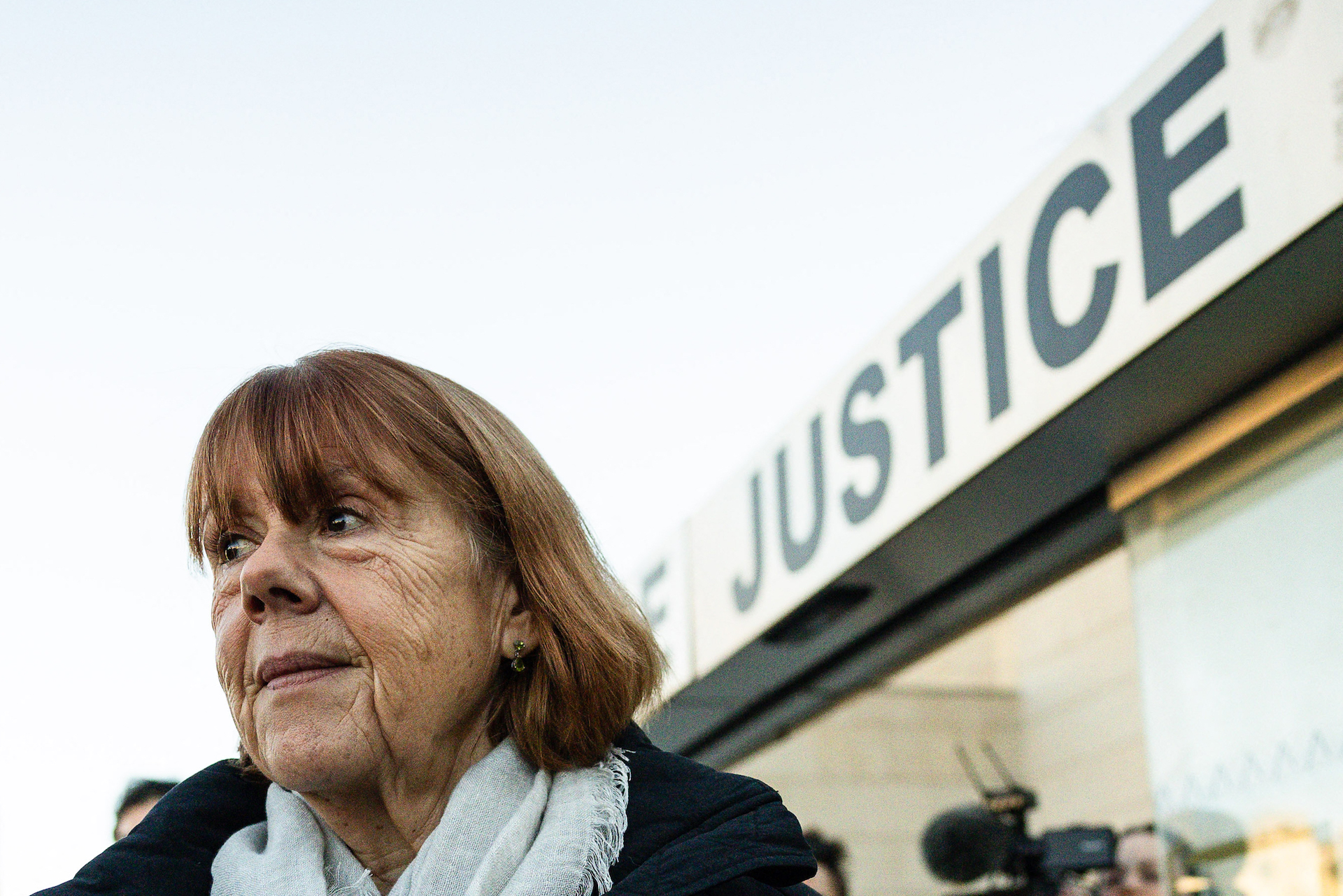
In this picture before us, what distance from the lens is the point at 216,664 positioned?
1.87 m

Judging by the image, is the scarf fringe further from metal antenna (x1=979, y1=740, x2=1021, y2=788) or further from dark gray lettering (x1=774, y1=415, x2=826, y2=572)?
metal antenna (x1=979, y1=740, x2=1021, y2=788)

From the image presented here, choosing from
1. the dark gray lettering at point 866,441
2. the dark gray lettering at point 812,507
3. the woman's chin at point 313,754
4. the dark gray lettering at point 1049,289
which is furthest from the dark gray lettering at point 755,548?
the woman's chin at point 313,754

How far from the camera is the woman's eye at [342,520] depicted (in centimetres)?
183

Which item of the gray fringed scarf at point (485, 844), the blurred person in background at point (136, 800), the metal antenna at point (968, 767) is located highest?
the metal antenna at point (968, 767)

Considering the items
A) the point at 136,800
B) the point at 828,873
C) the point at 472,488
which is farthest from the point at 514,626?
the point at 828,873

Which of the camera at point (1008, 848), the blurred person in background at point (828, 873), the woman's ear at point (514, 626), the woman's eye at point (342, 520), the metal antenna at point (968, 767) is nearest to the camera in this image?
the woman's eye at point (342, 520)

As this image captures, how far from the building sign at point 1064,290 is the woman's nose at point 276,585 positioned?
2.42 meters

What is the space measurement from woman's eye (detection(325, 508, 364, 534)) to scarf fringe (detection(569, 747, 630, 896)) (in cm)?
45

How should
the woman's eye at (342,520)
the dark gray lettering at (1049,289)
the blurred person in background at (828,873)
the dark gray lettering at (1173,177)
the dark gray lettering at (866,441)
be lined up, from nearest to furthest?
the woman's eye at (342,520) → the dark gray lettering at (1173,177) → the dark gray lettering at (1049,289) → the blurred person in background at (828,873) → the dark gray lettering at (866,441)

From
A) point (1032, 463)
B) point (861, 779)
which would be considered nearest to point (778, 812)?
point (1032, 463)

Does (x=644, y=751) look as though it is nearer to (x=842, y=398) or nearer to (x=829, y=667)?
(x=842, y=398)

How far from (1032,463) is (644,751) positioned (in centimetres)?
296

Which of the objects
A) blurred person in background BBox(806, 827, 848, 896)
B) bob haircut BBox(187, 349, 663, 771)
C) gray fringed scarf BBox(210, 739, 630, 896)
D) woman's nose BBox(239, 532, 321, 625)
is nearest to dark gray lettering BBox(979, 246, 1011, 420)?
blurred person in background BBox(806, 827, 848, 896)

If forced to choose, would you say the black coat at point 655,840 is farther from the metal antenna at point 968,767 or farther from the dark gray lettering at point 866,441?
the metal antenna at point 968,767
